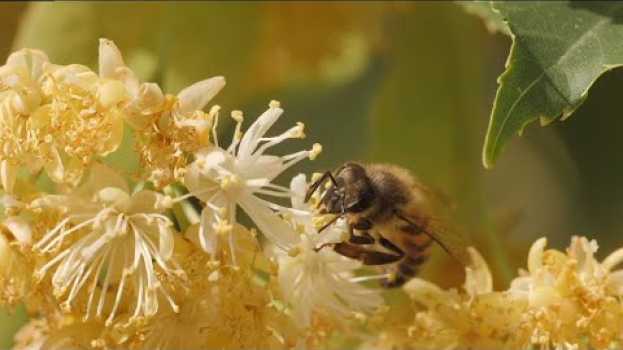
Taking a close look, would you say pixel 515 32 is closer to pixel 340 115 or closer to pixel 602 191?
A: pixel 602 191

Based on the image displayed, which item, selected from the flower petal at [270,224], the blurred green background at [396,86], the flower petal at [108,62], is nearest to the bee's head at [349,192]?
the flower petal at [270,224]

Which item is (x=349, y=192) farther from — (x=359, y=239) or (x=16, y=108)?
(x=16, y=108)

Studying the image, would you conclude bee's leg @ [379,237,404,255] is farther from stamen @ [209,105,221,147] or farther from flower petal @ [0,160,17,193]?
flower petal @ [0,160,17,193]

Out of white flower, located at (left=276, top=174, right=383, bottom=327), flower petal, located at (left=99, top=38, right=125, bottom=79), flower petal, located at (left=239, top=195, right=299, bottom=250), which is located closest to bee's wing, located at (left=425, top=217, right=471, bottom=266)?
white flower, located at (left=276, top=174, right=383, bottom=327)

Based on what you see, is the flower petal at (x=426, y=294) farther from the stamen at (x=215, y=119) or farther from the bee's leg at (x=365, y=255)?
the stamen at (x=215, y=119)

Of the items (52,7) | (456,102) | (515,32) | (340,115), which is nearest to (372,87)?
(340,115)

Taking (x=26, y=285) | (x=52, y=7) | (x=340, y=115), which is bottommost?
(x=340, y=115)
